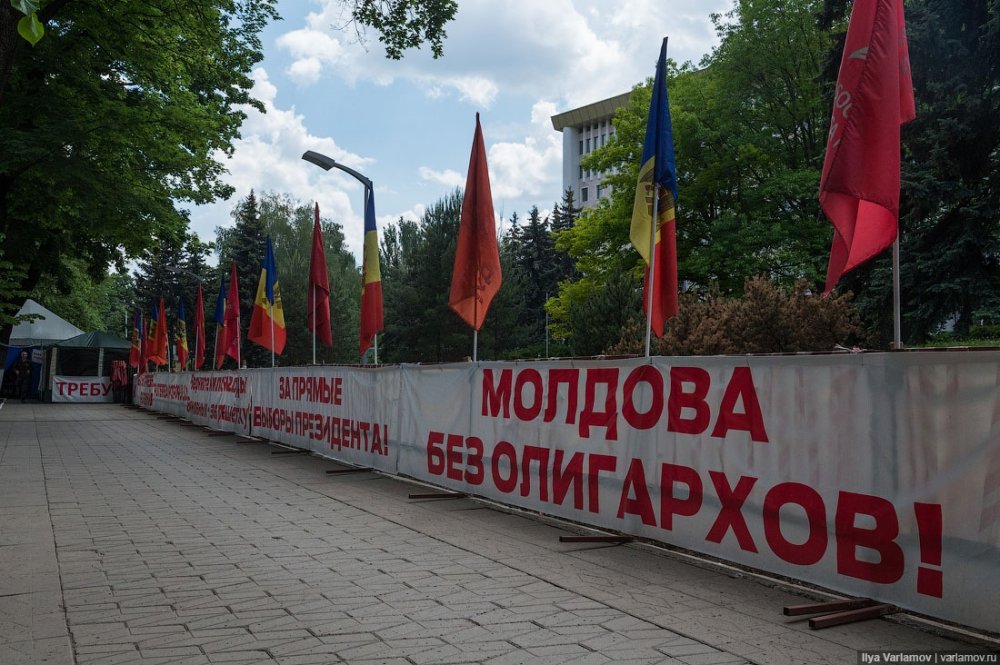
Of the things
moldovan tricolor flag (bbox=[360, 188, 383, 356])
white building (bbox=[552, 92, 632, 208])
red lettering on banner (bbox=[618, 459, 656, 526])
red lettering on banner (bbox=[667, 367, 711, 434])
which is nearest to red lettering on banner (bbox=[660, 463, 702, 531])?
red lettering on banner (bbox=[618, 459, 656, 526])

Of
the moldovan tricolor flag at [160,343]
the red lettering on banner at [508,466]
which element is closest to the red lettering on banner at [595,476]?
the red lettering on banner at [508,466]

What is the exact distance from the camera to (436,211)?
2499 inches

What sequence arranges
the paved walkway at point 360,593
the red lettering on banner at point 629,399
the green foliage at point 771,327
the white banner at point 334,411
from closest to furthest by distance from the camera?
1. the paved walkway at point 360,593
2. the red lettering on banner at point 629,399
3. the white banner at point 334,411
4. the green foliage at point 771,327

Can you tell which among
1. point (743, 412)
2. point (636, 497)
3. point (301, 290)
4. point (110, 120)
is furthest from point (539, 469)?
point (301, 290)

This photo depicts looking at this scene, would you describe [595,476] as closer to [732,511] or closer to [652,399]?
[652,399]

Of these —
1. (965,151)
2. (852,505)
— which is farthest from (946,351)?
(965,151)

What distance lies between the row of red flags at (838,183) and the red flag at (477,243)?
14 millimetres

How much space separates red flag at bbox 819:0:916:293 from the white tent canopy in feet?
144

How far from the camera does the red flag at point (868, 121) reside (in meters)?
6.51

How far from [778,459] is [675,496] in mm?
1132

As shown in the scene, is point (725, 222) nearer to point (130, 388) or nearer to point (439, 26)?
point (439, 26)

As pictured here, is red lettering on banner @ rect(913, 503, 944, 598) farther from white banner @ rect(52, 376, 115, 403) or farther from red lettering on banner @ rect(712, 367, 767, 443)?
white banner @ rect(52, 376, 115, 403)

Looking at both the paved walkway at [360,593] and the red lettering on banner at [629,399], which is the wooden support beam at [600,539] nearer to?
the paved walkway at [360,593]

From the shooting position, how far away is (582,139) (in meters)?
122
